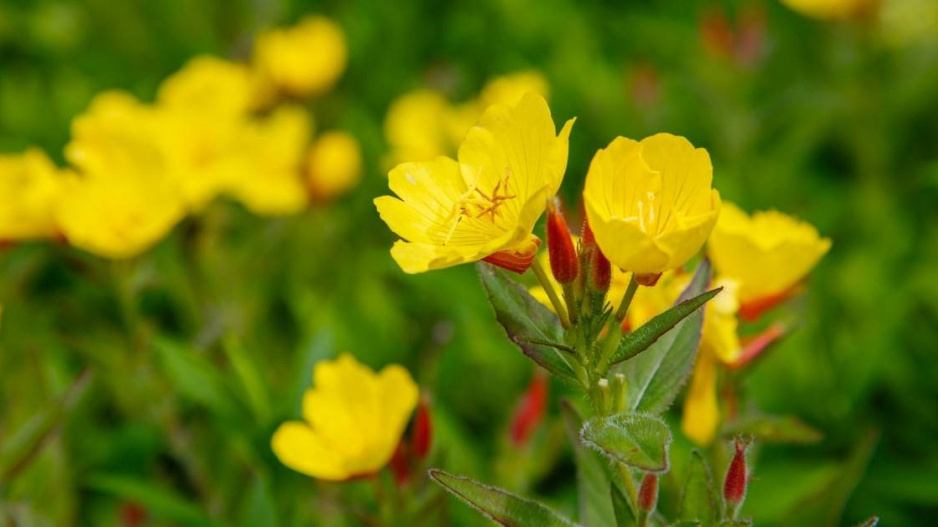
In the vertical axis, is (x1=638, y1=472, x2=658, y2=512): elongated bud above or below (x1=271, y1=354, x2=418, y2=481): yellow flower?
above

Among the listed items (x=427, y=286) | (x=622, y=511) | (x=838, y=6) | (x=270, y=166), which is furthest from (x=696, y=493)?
(x=838, y=6)

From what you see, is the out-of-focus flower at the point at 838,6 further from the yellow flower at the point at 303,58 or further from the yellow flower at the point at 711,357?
the yellow flower at the point at 711,357

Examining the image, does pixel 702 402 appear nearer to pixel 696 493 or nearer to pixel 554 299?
pixel 696 493

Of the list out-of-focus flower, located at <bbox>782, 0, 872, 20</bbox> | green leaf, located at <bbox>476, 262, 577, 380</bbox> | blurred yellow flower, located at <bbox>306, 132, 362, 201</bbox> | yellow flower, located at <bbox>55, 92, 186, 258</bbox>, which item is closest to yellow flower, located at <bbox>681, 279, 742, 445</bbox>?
green leaf, located at <bbox>476, 262, 577, 380</bbox>

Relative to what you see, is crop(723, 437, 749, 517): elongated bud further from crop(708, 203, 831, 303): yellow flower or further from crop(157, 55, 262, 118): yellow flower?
crop(157, 55, 262, 118): yellow flower

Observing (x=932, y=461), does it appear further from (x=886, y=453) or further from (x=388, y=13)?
(x=388, y=13)
